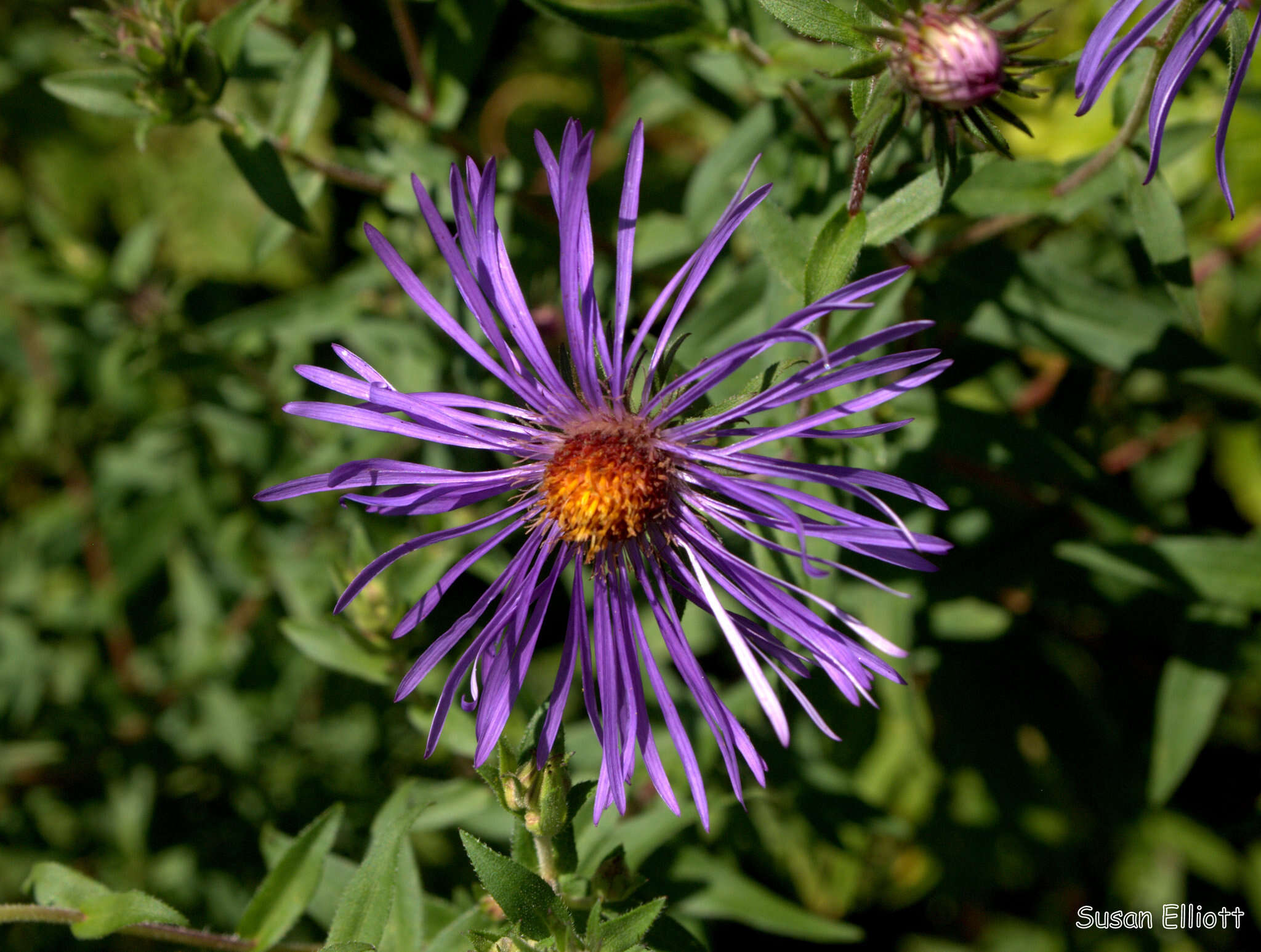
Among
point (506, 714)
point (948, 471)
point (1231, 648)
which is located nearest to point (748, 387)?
point (506, 714)

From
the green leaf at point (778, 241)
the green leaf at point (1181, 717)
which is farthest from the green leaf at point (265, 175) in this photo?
the green leaf at point (1181, 717)

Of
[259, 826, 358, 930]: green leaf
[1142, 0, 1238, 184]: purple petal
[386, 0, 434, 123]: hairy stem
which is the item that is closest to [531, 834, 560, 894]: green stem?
[259, 826, 358, 930]: green leaf

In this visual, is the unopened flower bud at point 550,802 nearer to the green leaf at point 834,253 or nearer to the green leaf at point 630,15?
the green leaf at point 834,253

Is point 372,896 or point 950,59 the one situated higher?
point 950,59

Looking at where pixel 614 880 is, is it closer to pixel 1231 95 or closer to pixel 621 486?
pixel 621 486

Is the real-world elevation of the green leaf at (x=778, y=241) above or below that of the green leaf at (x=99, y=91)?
below

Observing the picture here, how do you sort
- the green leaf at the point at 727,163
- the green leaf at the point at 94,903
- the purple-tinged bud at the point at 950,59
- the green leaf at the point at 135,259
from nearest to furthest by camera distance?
the purple-tinged bud at the point at 950,59 → the green leaf at the point at 94,903 → the green leaf at the point at 727,163 → the green leaf at the point at 135,259

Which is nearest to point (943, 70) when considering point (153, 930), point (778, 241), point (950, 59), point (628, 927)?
point (950, 59)
